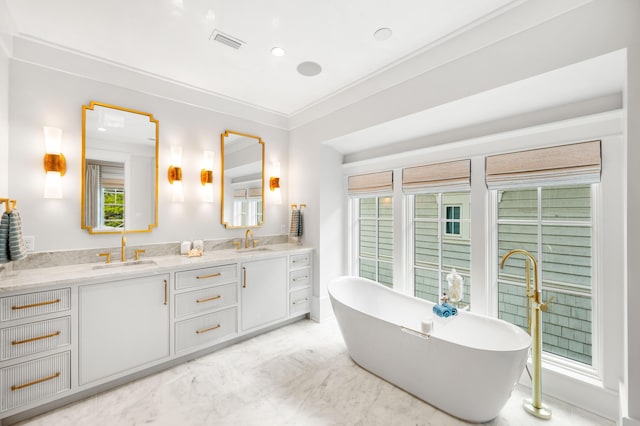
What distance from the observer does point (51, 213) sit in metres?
2.25

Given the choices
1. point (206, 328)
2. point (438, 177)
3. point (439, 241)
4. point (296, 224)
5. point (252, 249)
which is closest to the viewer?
point (206, 328)

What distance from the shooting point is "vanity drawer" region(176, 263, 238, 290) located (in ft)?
7.91

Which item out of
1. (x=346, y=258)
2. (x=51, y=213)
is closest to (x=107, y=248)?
(x=51, y=213)

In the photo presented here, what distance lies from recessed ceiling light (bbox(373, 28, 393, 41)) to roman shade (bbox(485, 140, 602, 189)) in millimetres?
1301

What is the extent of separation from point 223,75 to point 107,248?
190cm

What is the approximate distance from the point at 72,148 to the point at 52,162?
0.65ft

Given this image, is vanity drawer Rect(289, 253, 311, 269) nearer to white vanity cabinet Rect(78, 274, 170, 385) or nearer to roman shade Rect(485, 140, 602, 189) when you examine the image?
white vanity cabinet Rect(78, 274, 170, 385)

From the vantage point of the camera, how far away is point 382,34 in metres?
2.06

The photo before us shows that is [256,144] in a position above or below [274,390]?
above

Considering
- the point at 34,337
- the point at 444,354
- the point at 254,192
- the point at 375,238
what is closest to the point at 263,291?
the point at 254,192

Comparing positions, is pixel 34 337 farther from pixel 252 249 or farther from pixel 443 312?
pixel 443 312

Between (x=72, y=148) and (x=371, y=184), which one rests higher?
(x=72, y=148)

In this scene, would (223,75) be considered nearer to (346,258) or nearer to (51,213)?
(51,213)

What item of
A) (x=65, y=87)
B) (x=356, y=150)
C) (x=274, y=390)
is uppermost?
(x=65, y=87)
